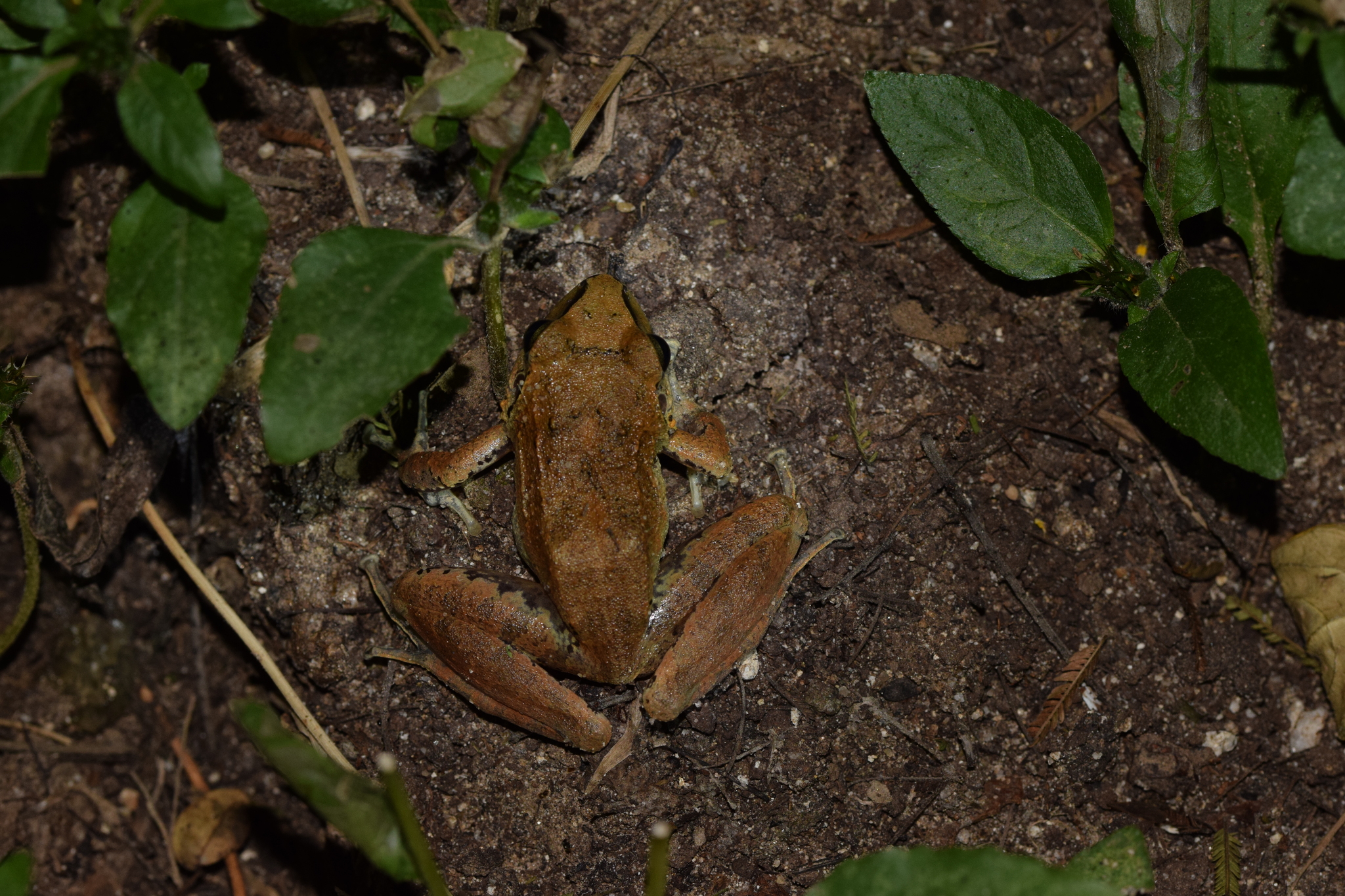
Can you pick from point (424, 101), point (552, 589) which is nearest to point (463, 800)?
point (552, 589)

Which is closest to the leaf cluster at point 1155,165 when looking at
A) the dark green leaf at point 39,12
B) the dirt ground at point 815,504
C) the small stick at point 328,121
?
the dirt ground at point 815,504

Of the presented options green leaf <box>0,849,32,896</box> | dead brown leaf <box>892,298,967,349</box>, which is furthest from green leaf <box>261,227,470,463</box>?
dead brown leaf <box>892,298,967,349</box>

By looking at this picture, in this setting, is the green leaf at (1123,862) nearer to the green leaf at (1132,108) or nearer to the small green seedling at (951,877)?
the small green seedling at (951,877)

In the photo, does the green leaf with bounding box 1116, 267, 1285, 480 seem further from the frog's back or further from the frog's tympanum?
the frog's back

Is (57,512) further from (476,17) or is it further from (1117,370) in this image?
(1117,370)

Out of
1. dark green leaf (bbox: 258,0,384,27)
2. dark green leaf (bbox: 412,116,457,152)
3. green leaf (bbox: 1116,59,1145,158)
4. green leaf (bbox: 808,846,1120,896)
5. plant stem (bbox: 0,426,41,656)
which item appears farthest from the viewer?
green leaf (bbox: 1116,59,1145,158)

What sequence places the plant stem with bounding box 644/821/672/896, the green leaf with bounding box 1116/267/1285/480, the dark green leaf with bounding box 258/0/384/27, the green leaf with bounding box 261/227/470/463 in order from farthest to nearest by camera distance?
1. the green leaf with bounding box 1116/267/1285/480
2. the dark green leaf with bounding box 258/0/384/27
3. the green leaf with bounding box 261/227/470/463
4. the plant stem with bounding box 644/821/672/896

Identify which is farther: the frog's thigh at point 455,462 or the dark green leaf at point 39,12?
the frog's thigh at point 455,462
